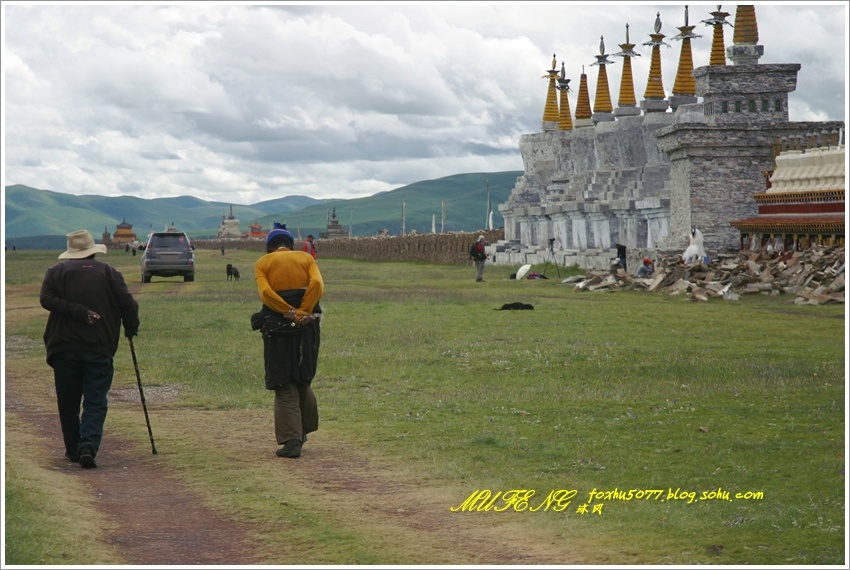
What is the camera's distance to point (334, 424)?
45.0 ft

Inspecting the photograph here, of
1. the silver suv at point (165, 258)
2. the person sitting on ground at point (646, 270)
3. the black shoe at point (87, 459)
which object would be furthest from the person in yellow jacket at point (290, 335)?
the silver suv at point (165, 258)

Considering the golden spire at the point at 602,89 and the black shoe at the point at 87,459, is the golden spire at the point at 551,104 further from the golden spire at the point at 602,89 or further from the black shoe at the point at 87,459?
the black shoe at the point at 87,459

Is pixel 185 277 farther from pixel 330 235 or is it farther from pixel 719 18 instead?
pixel 330 235

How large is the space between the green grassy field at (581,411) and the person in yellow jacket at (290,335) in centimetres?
65

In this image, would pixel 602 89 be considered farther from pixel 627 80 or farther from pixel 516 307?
pixel 516 307

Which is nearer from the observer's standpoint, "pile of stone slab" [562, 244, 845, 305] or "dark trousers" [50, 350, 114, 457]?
"dark trousers" [50, 350, 114, 457]

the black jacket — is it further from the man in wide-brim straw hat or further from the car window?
the car window

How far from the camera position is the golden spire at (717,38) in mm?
45781

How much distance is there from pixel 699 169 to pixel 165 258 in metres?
17.2

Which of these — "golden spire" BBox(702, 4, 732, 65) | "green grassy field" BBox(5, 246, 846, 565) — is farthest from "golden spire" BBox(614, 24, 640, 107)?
"green grassy field" BBox(5, 246, 846, 565)

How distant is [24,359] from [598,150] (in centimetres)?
4576

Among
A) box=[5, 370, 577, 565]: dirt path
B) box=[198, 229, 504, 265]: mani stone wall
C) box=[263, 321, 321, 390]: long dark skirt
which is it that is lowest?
box=[198, 229, 504, 265]: mani stone wall

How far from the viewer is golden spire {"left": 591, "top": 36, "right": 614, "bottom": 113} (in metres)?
69.9

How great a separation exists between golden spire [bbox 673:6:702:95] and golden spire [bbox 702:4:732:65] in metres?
6.39
